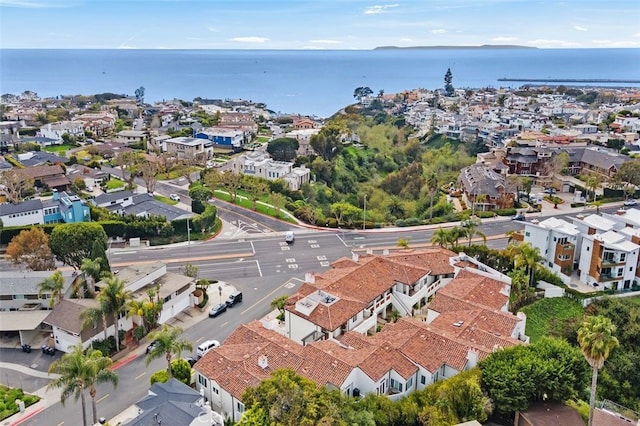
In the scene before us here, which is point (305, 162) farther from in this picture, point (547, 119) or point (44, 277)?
point (547, 119)

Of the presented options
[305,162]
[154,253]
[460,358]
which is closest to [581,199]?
[305,162]

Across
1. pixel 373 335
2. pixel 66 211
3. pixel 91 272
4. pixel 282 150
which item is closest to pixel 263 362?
pixel 373 335

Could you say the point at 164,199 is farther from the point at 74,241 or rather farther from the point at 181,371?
the point at 181,371

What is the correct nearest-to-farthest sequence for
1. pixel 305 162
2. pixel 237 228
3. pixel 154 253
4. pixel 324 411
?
pixel 324 411 → pixel 154 253 → pixel 237 228 → pixel 305 162

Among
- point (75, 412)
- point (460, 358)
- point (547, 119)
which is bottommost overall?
point (75, 412)

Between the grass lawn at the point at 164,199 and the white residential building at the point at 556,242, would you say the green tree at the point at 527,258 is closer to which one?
the white residential building at the point at 556,242

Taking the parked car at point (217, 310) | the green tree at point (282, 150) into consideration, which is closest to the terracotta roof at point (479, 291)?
the parked car at point (217, 310)
